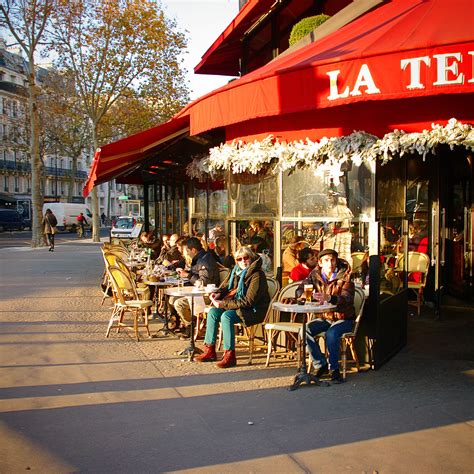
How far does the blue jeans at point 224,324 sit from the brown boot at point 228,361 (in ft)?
0.18

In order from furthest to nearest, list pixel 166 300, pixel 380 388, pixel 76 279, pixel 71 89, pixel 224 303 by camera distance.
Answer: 1. pixel 71 89
2. pixel 76 279
3. pixel 166 300
4. pixel 224 303
5. pixel 380 388

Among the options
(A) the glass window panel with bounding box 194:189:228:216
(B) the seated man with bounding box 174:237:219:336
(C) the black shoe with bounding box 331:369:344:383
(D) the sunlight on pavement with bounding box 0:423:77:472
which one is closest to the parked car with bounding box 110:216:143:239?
(A) the glass window panel with bounding box 194:189:228:216

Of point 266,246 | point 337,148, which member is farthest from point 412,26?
point 266,246

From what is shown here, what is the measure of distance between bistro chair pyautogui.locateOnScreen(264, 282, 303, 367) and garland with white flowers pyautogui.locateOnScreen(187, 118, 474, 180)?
151cm

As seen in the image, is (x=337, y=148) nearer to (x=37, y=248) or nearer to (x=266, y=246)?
(x=266, y=246)

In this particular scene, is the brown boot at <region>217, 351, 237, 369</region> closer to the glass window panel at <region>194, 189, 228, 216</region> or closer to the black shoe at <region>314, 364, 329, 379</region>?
the black shoe at <region>314, 364, 329, 379</region>

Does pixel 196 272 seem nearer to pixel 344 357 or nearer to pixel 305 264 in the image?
pixel 305 264

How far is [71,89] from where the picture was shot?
3108cm

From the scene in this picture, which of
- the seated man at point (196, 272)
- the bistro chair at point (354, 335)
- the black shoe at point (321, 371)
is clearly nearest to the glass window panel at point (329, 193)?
the bistro chair at point (354, 335)

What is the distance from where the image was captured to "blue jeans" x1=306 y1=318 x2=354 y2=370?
19.9 ft

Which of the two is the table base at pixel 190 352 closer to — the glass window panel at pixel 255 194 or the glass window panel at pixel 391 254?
the glass window panel at pixel 255 194

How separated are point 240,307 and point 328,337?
115 cm

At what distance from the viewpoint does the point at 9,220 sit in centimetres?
4641

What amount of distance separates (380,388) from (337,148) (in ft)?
8.58
